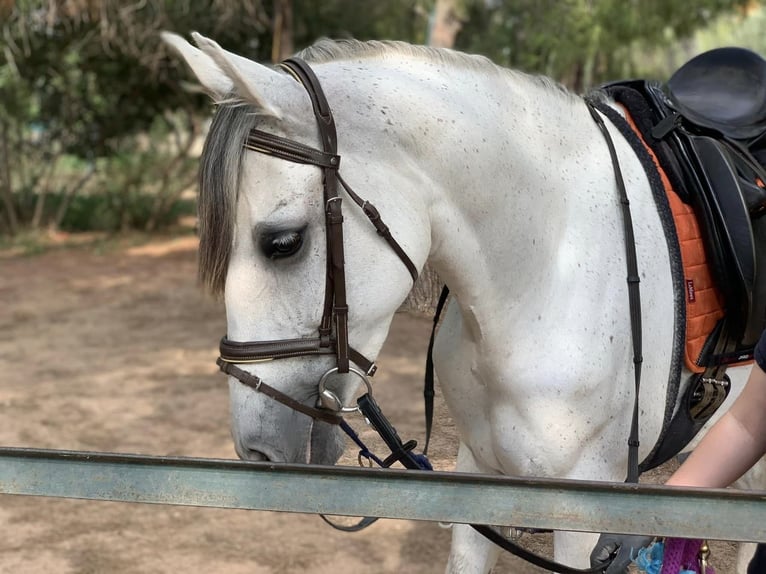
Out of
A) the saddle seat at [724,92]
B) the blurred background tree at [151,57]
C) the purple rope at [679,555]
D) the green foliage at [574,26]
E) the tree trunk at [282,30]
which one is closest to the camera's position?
the purple rope at [679,555]

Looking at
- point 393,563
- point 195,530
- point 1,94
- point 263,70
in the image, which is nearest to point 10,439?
point 195,530

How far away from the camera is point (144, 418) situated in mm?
5102

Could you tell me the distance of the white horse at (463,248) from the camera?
5.01 feet

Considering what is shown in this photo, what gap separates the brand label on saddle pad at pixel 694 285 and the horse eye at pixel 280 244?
0.97m

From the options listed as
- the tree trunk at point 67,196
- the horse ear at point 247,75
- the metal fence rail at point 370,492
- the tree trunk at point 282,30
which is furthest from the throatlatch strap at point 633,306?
the tree trunk at point 67,196

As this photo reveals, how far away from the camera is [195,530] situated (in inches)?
145

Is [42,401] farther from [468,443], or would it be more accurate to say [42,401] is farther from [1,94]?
[1,94]

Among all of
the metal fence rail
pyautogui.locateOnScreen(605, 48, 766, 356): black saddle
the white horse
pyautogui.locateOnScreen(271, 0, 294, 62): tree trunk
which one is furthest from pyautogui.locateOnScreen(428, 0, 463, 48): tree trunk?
the metal fence rail

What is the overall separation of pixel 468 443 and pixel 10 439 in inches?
140

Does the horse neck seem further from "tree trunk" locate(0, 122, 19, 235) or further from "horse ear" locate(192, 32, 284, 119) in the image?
"tree trunk" locate(0, 122, 19, 235)

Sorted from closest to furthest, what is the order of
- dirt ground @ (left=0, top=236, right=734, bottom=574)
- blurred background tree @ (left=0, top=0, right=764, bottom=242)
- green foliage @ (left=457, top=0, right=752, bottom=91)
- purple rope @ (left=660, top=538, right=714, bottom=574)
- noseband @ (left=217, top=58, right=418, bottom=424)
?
1. purple rope @ (left=660, top=538, right=714, bottom=574)
2. noseband @ (left=217, top=58, right=418, bottom=424)
3. dirt ground @ (left=0, top=236, right=734, bottom=574)
4. green foliage @ (left=457, top=0, right=752, bottom=91)
5. blurred background tree @ (left=0, top=0, right=764, bottom=242)

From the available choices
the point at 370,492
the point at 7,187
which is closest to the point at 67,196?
the point at 7,187

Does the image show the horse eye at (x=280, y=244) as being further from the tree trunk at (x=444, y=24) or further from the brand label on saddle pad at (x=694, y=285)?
the tree trunk at (x=444, y=24)

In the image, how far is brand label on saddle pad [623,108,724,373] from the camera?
6.30 feet
